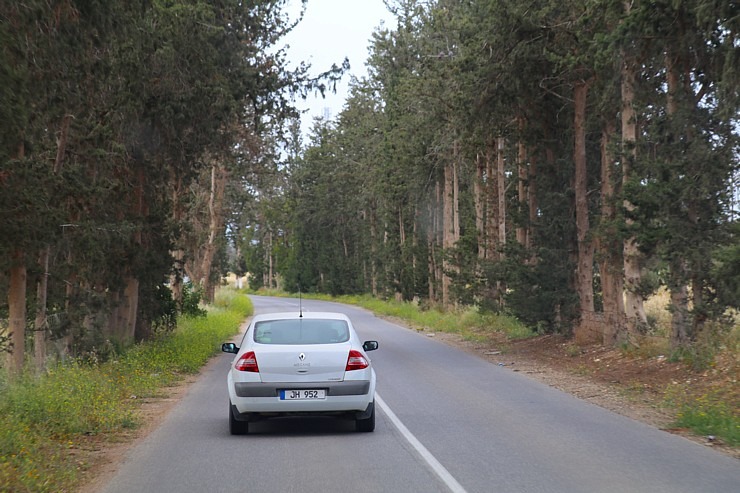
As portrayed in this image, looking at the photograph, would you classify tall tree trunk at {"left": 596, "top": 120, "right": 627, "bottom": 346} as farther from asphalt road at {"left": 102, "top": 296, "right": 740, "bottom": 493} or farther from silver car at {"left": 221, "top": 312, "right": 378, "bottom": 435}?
silver car at {"left": 221, "top": 312, "right": 378, "bottom": 435}

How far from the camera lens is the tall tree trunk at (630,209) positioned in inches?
710

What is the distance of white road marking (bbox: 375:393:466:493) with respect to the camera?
26.1 ft

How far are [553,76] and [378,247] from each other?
49.6 m

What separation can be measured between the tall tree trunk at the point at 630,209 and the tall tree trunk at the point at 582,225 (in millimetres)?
2399

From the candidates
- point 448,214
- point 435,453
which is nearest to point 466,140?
point 435,453

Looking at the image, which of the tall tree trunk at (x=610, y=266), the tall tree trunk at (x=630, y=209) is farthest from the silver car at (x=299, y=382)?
the tall tree trunk at (x=610, y=266)

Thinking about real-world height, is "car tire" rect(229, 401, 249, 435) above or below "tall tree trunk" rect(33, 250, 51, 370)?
below

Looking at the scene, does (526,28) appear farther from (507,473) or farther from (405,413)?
(507,473)

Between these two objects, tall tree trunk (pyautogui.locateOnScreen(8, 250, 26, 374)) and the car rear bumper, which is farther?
tall tree trunk (pyautogui.locateOnScreen(8, 250, 26, 374))

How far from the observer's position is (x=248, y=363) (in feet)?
35.7

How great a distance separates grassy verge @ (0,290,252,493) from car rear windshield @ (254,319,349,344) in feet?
7.96

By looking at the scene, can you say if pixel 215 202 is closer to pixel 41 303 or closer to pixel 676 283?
pixel 41 303

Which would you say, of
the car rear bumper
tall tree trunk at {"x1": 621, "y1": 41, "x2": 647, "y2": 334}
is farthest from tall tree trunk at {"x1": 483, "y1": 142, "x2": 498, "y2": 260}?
the car rear bumper

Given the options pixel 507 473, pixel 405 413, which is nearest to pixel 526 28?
pixel 405 413
